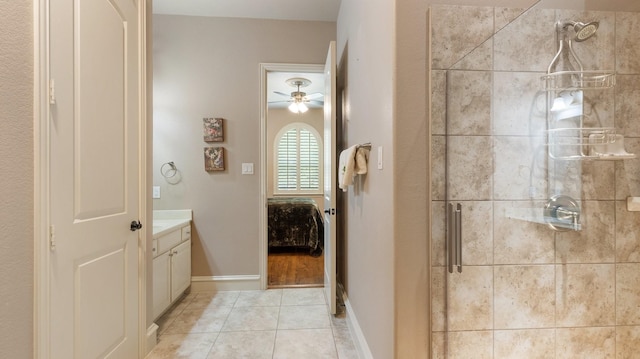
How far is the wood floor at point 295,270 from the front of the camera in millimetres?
3133

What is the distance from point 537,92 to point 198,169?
2.86m

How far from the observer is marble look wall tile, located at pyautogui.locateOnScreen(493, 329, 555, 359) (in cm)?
132

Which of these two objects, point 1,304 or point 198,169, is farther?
point 198,169

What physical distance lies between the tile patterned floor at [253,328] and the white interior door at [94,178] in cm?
43

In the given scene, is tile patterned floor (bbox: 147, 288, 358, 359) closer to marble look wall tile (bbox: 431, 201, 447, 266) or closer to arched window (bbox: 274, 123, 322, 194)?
marble look wall tile (bbox: 431, 201, 447, 266)

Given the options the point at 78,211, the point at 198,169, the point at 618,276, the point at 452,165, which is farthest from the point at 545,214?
the point at 198,169

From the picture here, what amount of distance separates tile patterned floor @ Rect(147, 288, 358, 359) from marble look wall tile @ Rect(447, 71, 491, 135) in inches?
62.4

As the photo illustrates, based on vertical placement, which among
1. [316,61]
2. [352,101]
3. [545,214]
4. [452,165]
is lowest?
[545,214]

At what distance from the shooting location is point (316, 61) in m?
3.01

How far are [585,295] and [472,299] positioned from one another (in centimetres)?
51

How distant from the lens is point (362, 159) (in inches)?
67.3

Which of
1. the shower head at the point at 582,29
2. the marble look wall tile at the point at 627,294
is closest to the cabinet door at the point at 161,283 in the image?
the marble look wall tile at the point at 627,294

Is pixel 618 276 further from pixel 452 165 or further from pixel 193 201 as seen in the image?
pixel 193 201

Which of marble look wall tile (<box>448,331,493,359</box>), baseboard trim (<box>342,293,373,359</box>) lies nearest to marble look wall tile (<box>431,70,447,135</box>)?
marble look wall tile (<box>448,331,493,359</box>)
